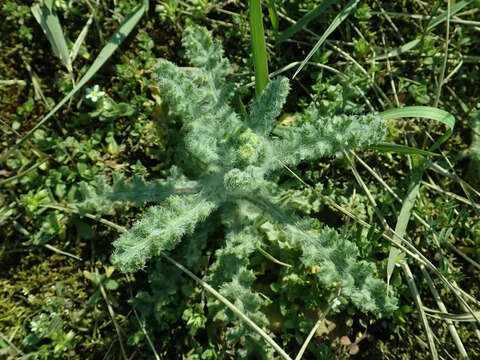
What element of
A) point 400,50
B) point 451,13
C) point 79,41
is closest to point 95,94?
point 79,41

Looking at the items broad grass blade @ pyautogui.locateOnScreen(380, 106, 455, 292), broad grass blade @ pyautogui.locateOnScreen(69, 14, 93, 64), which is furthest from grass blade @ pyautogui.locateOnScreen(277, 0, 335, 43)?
broad grass blade @ pyautogui.locateOnScreen(69, 14, 93, 64)

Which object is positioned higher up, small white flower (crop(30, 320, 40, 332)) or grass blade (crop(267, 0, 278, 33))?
grass blade (crop(267, 0, 278, 33))

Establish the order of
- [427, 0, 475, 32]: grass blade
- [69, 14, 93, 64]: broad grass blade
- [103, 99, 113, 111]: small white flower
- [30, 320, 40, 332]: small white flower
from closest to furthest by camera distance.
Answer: [30, 320, 40, 332]: small white flower, [427, 0, 475, 32]: grass blade, [103, 99, 113, 111]: small white flower, [69, 14, 93, 64]: broad grass blade

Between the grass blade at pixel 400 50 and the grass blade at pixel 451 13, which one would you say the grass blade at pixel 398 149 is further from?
the grass blade at pixel 451 13

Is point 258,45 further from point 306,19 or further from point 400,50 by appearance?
point 400,50

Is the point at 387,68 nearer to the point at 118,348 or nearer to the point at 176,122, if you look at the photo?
the point at 176,122

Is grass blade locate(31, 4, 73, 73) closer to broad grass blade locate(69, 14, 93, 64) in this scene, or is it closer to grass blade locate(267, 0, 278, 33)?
broad grass blade locate(69, 14, 93, 64)
